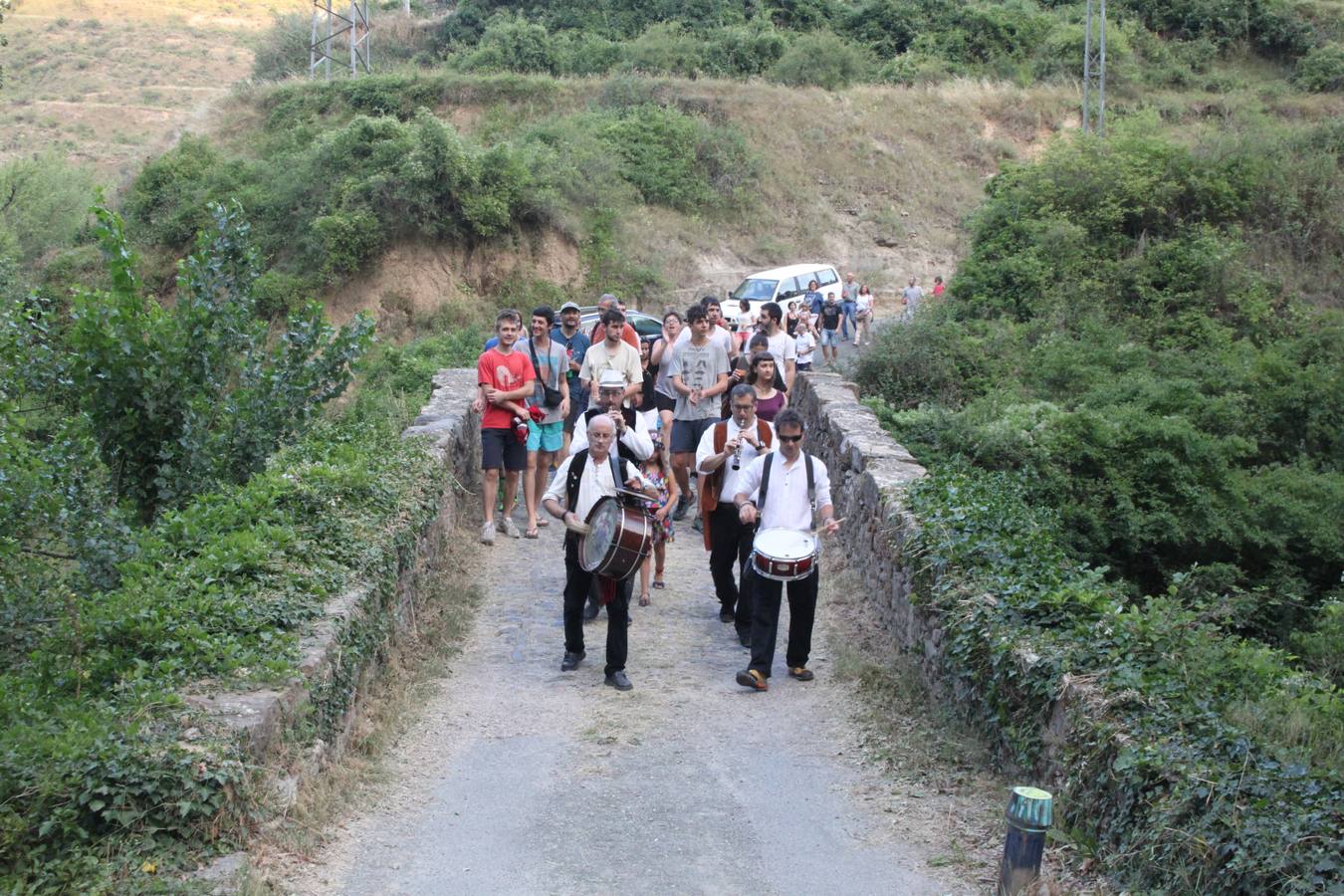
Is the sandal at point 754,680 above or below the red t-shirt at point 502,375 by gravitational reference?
below

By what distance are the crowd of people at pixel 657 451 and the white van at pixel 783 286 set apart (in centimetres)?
1468

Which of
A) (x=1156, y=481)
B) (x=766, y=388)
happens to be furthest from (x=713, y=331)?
(x=1156, y=481)

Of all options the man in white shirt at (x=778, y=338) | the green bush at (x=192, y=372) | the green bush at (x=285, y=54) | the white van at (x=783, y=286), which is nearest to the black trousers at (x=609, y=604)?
the green bush at (x=192, y=372)

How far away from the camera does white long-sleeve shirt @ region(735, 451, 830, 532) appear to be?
8.37 metres

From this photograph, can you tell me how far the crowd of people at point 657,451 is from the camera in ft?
27.6

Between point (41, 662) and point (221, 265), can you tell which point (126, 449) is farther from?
point (41, 662)

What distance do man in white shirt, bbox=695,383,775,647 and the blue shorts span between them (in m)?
3.00

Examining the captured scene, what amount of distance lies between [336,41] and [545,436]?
4236 centimetres

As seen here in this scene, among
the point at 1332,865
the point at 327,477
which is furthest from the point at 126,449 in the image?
the point at 1332,865

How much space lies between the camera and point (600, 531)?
27.0 ft

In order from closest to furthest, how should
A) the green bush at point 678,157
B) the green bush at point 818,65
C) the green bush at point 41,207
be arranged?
the green bush at point 41,207 < the green bush at point 678,157 < the green bush at point 818,65

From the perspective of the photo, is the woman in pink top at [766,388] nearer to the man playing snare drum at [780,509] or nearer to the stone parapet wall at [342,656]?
the man playing snare drum at [780,509]

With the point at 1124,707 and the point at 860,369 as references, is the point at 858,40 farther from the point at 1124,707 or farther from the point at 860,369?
the point at 1124,707

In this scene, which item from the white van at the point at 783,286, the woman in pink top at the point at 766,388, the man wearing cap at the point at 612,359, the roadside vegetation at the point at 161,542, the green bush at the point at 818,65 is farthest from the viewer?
the green bush at the point at 818,65
